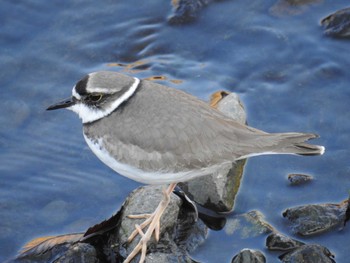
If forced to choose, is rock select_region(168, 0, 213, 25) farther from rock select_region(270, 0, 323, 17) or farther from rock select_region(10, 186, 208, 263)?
rock select_region(10, 186, 208, 263)

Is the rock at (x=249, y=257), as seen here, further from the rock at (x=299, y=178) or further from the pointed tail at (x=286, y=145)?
the rock at (x=299, y=178)

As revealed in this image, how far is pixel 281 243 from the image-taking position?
701cm

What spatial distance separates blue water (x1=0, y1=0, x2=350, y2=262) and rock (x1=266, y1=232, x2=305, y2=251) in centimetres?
10

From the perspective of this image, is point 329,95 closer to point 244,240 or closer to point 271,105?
point 271,105

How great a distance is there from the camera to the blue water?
7801mm

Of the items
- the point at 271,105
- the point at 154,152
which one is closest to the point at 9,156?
the point at 154,152

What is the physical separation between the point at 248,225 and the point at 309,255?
90 centimetres

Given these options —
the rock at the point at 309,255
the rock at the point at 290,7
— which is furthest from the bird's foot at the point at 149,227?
the rock at the point at 290,7

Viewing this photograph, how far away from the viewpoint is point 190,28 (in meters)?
10.2

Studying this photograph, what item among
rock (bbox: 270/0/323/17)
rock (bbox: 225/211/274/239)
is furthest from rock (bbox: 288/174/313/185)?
rock (bbox: 270/0/323/17)

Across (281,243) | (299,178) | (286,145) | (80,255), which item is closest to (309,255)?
(281,243)

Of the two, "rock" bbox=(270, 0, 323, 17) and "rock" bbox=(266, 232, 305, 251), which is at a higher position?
"rock" bbox=(270, 0, 323, 17)

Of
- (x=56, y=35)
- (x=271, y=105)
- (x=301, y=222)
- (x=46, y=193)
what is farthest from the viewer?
(x=56, y=35)

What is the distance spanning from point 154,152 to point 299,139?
130cm
